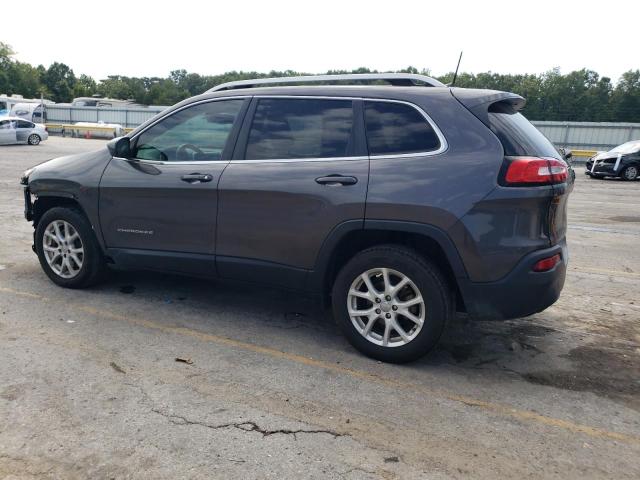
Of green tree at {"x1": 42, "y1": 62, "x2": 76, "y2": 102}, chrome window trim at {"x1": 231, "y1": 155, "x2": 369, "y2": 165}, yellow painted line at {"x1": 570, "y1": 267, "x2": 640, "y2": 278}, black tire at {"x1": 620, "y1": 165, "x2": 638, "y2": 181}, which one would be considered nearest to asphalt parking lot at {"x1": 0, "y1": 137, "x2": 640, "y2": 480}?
yellow painted line at {"x1": 570, "y1": 267, "x2": 640, "y2": 278}

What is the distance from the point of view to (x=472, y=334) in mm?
4453

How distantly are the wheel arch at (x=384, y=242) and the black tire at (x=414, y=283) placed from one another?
0.36 ft

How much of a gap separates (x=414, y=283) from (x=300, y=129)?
56.1 inches

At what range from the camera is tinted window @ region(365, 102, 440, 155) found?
145 inches

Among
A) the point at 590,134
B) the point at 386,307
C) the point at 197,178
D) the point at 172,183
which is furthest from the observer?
the point at 590,134

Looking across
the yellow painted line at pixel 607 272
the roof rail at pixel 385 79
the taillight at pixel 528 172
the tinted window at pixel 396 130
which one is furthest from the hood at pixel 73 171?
the yellow painted line at pixel 607 272

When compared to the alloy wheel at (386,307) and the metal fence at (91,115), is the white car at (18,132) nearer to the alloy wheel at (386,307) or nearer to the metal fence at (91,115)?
the metal fence at (91,115)

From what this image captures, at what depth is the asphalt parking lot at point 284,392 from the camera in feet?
8.93

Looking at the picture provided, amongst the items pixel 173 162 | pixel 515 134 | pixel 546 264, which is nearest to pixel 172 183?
pixel 173 162

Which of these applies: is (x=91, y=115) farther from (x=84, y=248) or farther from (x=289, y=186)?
(x=289, y=186)

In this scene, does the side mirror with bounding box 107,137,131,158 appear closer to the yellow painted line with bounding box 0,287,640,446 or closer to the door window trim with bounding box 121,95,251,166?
the door window trim with bounding box 121,95,251,166

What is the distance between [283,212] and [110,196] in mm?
1719

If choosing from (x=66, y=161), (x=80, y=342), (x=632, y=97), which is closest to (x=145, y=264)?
(x=80, y=342)

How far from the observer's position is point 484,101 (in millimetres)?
3668
